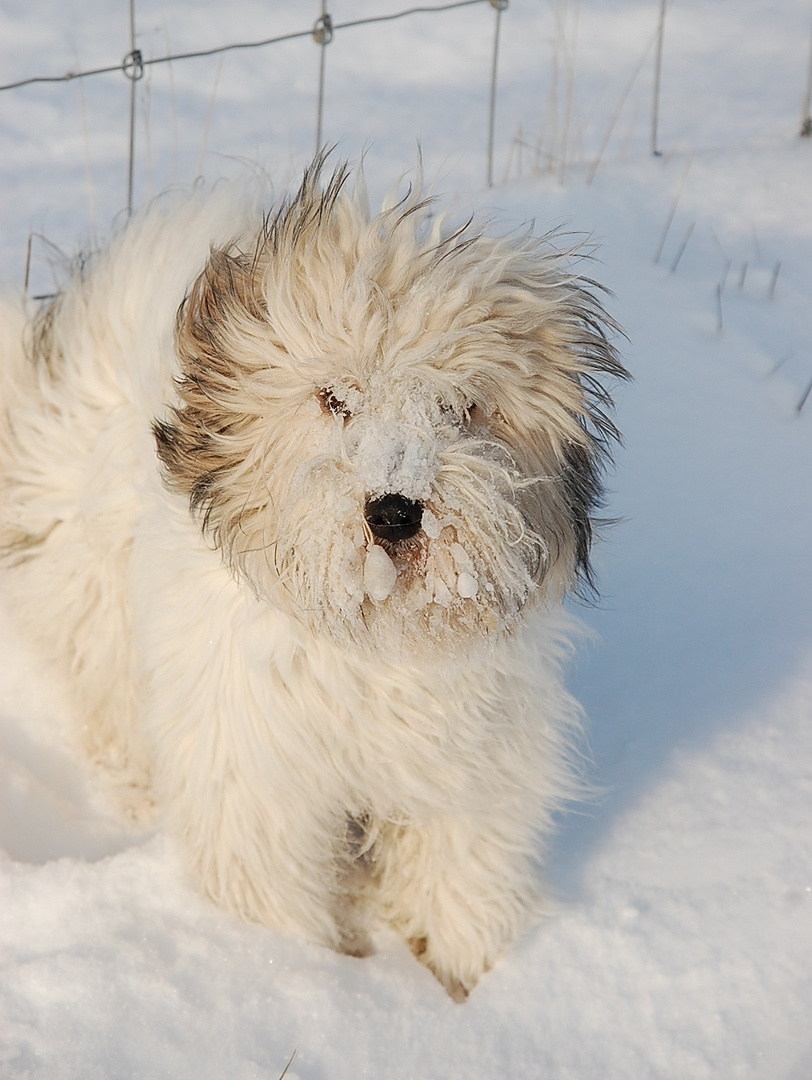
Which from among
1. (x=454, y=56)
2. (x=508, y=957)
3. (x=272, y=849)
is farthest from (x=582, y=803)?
(x=454, y=56)

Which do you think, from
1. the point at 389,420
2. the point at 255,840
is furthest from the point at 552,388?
the point at 255,840

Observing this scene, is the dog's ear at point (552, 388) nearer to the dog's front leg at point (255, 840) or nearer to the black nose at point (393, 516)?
the black nose at point (393, 516)

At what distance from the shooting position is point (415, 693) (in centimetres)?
200

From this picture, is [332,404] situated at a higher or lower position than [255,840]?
higher

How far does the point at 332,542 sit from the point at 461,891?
3.30 feet

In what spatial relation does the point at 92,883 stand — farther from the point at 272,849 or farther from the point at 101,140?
the point at 101,140

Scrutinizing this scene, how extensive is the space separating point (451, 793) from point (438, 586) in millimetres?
593

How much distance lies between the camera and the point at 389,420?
5.55 ft

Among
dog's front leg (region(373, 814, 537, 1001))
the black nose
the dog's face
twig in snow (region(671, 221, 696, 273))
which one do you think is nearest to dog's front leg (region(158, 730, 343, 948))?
dog's front leg (region(373, 814, 537, 1001))

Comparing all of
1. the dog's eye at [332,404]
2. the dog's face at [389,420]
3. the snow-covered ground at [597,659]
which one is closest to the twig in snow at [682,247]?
the snow-covered ground at [597,659]

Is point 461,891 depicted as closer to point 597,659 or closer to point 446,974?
point 446,974

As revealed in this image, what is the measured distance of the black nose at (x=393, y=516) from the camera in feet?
5.36

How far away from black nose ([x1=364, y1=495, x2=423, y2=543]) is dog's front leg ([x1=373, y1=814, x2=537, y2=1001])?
32.6 inches

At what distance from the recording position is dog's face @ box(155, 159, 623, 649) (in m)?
1.69
